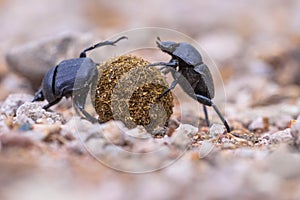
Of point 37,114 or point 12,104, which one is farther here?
point 12,104

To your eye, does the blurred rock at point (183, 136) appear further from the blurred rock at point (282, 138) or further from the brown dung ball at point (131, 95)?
the blurred rock at point (282, 138)

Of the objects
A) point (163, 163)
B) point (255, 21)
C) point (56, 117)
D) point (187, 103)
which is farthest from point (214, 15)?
point (163, 163)

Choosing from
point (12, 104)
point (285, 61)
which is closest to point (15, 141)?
point (12, 104)

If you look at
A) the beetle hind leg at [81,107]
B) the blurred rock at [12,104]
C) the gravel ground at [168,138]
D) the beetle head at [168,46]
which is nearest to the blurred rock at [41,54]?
the gravel ground at [168,138]

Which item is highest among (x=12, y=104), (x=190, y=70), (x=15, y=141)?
(x=190, y=70)

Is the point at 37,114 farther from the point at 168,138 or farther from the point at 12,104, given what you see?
the point at 168,138

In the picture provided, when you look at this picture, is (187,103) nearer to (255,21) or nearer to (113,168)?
(113,168)

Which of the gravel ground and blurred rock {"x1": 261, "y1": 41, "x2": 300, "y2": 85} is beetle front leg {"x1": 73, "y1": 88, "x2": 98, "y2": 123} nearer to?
the gravel ground
